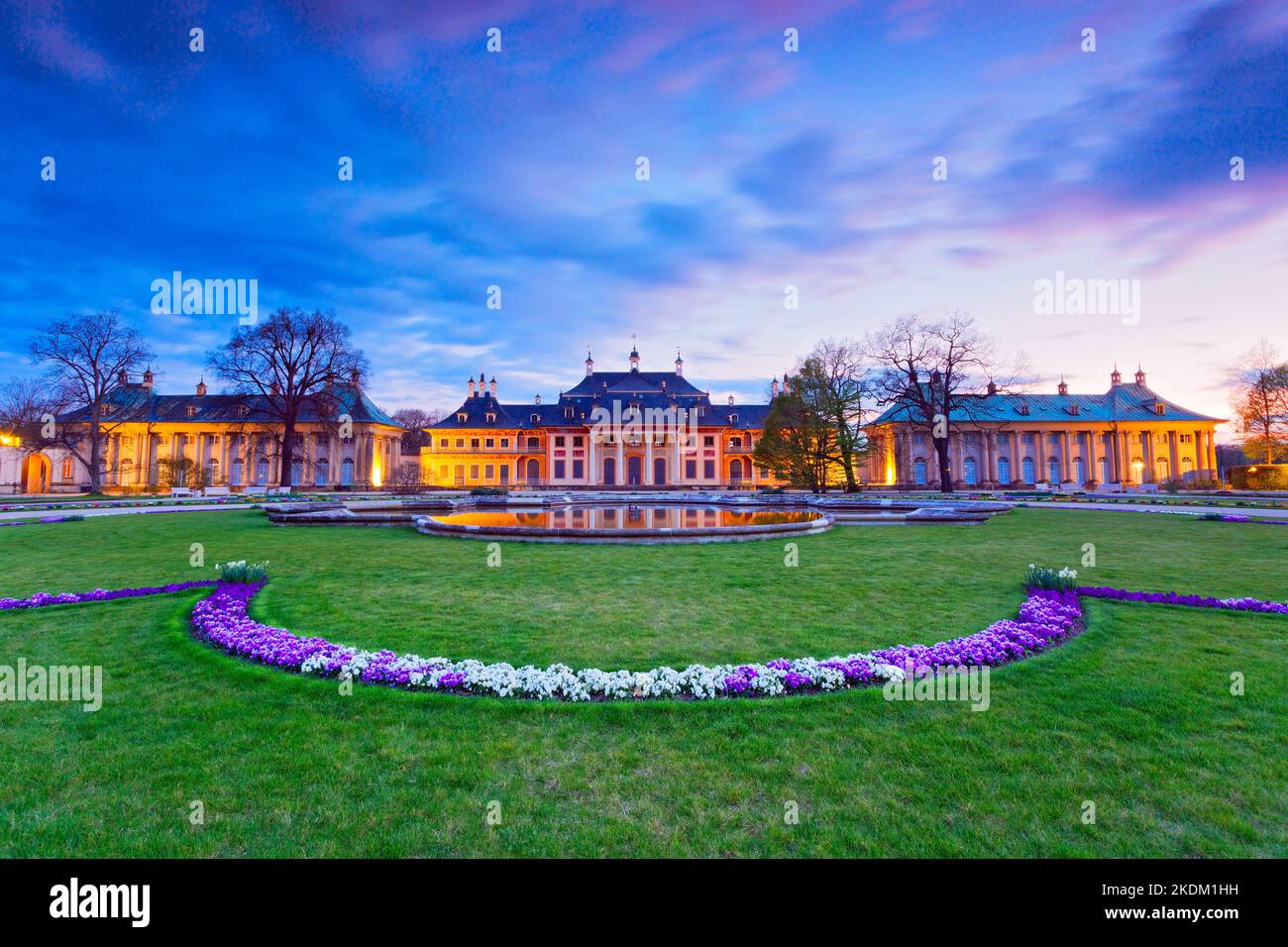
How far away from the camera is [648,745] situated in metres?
3.99

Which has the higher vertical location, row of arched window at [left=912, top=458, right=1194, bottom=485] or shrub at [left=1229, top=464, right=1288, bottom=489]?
row of arched window at [left=912, top=458, right=1194, bottom=485]

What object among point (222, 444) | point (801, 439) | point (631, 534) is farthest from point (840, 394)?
point (222, 444)

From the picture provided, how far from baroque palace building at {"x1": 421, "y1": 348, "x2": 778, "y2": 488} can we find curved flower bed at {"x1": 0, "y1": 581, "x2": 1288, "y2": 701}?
56.7 meters

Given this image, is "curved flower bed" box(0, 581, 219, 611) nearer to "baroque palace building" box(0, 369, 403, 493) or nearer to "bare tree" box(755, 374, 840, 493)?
"bare tree" box(755, 374, 840, 493)

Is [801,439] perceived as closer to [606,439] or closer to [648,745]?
[606,439]

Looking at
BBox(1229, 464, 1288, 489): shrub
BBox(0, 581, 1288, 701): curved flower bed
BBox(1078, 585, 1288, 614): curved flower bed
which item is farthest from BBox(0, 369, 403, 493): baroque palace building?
BBox(1229, 464, 1288, 489): shrub

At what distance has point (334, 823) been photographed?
10.1ft

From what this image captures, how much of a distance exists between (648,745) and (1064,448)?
75042 millimetres

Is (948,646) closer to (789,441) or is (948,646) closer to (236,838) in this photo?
(236,838)

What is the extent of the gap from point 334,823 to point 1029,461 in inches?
2928
